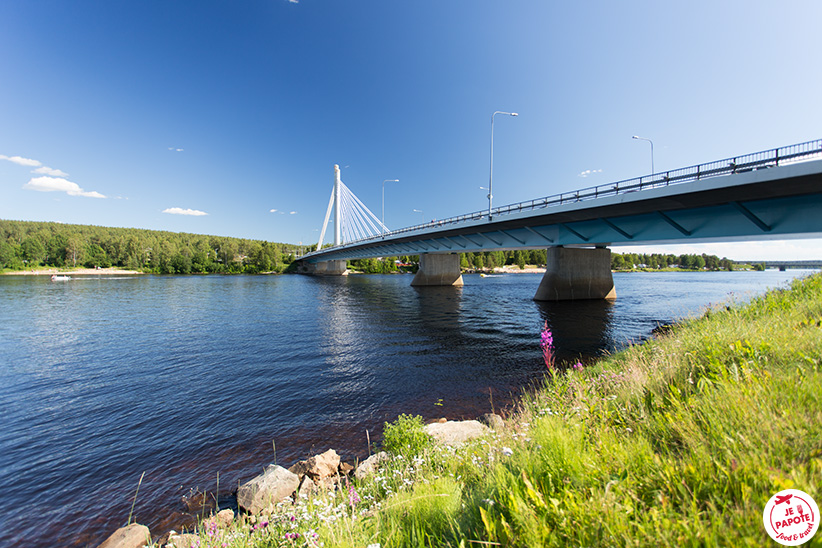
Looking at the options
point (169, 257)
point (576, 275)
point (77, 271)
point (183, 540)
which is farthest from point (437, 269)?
point (77, 271)

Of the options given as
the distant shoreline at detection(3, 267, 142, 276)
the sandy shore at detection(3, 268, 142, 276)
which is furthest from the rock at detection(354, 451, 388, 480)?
the distant shoreline at detection(3, 267, 142, 276)

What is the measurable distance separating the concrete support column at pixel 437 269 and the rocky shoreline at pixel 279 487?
55435mm

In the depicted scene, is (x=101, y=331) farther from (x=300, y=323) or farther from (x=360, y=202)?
(x=360, y=202)

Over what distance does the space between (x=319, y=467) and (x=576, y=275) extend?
35851 millimetres

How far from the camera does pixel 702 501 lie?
7.21 ft

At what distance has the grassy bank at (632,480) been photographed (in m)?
2.08

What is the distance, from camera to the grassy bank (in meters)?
2.08

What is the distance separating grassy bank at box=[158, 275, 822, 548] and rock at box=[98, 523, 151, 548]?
1.98m

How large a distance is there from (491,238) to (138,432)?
124 feet

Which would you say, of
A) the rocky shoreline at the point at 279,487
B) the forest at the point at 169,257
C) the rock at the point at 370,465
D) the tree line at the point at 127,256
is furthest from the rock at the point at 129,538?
the tree line at the point at 127,256

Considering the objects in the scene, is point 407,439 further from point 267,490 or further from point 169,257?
point 169,257

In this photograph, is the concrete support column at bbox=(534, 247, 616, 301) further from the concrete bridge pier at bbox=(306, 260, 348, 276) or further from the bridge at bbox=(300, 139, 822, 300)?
the concrete bridge pier at bbox=(306, 260, 348, 276)

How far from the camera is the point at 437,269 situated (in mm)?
63250

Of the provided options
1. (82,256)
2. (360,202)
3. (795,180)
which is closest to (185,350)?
(795,180)
